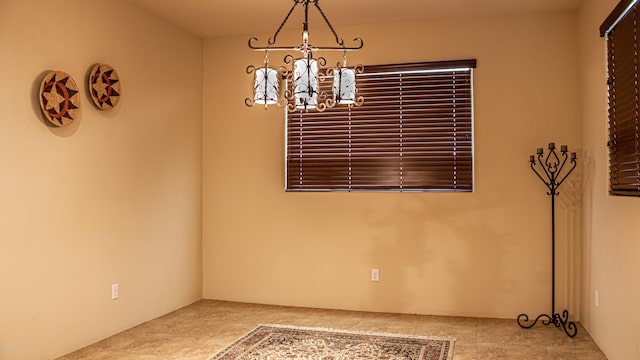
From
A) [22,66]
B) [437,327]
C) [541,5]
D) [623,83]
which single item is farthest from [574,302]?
[22,66]

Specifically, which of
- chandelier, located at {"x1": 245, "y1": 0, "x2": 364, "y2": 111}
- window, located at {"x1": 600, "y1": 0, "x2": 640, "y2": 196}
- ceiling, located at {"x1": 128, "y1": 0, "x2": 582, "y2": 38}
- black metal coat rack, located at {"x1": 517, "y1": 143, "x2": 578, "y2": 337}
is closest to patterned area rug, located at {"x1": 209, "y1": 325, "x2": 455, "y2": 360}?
black metal coat rack, located at {"x1": 517, "y1": 143, "x2": 578, "y2": 337}

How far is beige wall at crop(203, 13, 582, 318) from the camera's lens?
15.0ft

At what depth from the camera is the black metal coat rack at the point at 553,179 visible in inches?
171

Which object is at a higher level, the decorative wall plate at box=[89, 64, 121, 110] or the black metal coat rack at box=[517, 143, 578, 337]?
the decorative wall plate at box=[89, 64, 121, 110]

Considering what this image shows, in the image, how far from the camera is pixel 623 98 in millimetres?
3242

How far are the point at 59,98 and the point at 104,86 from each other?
48 cm

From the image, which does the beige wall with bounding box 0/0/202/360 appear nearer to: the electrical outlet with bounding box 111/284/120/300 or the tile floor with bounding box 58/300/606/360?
the electrical outlet with bounding box 111/284/120/300

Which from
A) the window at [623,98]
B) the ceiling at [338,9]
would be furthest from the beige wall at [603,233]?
the ceiling at [338,9]

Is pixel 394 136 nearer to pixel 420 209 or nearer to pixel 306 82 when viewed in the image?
pixel 420 209

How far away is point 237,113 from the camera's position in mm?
5363

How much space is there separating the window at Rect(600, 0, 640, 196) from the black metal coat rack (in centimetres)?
80

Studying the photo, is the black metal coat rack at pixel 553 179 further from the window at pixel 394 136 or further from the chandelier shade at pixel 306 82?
the chandelier shade at pixel 306 82

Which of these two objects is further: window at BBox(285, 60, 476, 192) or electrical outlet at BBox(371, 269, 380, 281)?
electrical outlet at BBox(371, 269, 380, 281)

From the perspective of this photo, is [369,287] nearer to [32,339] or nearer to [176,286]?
[176,286]
